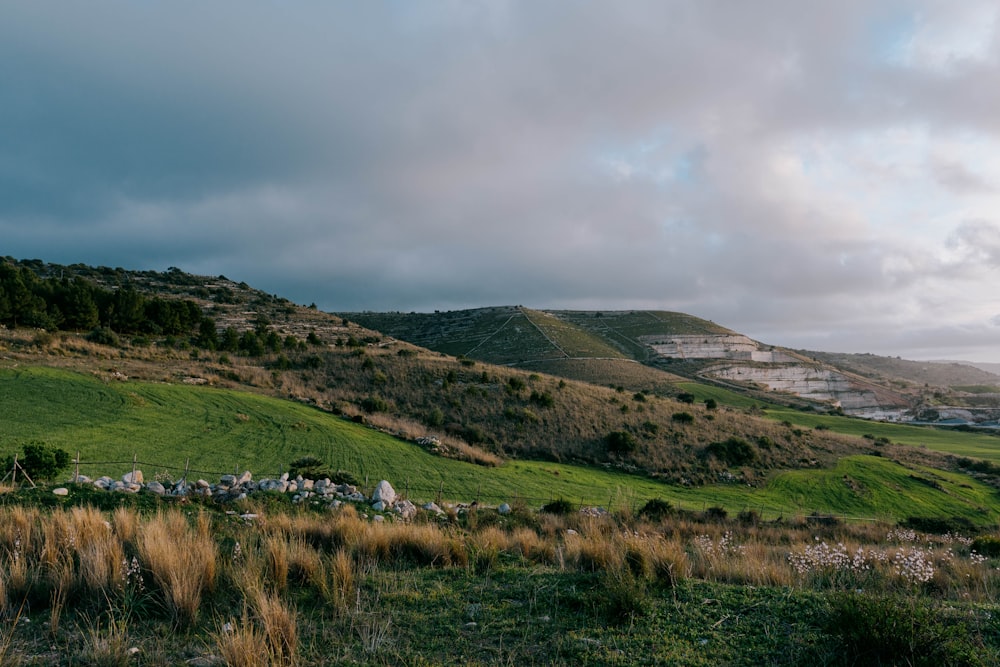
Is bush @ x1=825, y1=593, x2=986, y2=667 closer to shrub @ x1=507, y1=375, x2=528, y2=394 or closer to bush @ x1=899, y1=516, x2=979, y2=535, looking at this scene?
bush @ x1=899, y1=516, x2=979, y2=535

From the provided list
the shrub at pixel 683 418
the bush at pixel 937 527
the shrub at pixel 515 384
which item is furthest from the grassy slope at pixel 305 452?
the shrub at pixel 515 384

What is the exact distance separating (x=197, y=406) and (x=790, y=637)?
1113 inches

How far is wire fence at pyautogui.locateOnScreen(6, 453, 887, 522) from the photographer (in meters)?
16.3

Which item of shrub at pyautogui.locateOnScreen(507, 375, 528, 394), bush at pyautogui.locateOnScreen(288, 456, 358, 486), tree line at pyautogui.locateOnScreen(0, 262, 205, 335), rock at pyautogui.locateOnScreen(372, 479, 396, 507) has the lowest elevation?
bush at pyautogui.locateOnScreen(288, 456, 358, 486)

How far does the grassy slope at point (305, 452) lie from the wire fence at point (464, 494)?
0.13 metres

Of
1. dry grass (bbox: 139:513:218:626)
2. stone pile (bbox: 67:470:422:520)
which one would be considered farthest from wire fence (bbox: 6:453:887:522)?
dry grass (bbox: 139:513:218:626)

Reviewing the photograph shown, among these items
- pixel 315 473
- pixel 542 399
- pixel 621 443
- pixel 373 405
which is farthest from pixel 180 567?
pixel 542 399

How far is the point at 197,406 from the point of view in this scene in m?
26.4

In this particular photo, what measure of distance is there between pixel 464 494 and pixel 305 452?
25.0 feet

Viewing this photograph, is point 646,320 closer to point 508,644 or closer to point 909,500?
point 909,500

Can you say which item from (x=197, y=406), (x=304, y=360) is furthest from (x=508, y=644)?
(x=304, y=360)

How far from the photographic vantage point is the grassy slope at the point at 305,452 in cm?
1994

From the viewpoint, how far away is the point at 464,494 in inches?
838

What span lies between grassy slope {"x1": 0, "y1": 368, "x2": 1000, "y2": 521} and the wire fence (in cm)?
13
